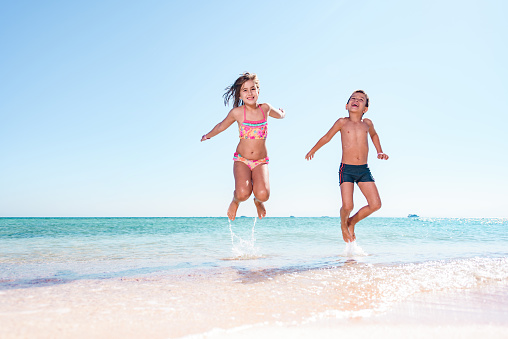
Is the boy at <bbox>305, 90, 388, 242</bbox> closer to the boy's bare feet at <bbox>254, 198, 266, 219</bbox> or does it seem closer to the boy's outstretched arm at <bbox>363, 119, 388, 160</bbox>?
the boy's outstretched arm at <bbox>363, 119, 388, 160</bbox>

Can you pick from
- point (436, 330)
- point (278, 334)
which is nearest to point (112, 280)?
point (278, 334)

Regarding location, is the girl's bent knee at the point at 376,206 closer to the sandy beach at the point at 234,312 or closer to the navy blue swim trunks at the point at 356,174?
the navy blue swim trunks at the point at 356,174

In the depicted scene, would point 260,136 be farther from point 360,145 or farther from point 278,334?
point 278,334

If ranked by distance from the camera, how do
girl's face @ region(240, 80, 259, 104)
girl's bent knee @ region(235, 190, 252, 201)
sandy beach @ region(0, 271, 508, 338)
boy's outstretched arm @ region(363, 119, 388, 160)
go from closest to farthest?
1. sandy beach @ region(0, 271, 508, 338)
2. girl's bent knee @ region(235, 190, 252, 201)
3. girl's face @ region(240, 80, 259, 104)
4. boy's outstretched arm @ region(363, 119, 388, 160)

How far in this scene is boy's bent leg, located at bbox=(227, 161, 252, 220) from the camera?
5.57m

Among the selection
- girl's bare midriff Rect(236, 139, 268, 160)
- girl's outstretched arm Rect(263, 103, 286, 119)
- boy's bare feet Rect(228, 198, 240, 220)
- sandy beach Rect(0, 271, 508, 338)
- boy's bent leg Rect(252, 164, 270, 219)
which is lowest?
sandy beach Rect(0, 271, 508, 338)

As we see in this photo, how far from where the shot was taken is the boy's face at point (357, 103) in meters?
6.08

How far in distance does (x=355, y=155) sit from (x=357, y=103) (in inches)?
33.2

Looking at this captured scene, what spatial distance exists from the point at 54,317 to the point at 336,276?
263 centimetres

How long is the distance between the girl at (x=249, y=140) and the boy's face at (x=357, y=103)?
53.7 inches

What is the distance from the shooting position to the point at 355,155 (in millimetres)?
6031

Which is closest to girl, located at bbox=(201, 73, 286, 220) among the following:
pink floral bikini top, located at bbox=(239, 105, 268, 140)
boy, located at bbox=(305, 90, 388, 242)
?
pink floral bikini top, located at bbox=(239, 105, 268, 140)

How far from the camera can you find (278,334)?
2074mm

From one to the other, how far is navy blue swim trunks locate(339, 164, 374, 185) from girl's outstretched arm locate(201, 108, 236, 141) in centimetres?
196
